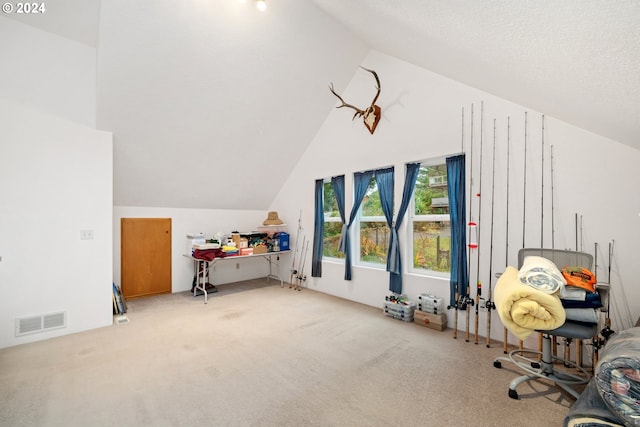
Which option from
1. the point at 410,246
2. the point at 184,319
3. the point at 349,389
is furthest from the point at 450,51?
the point at 184,319

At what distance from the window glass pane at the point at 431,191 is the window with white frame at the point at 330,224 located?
5.07ft

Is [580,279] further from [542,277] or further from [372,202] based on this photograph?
[372,202]

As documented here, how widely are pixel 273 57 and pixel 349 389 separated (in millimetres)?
3782

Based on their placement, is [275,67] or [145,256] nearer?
[275,67]

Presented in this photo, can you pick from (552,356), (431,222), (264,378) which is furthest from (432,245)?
(264,378)

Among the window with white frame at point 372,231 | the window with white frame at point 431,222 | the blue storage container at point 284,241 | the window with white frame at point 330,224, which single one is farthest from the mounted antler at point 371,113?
the blue storage container at point 284,241

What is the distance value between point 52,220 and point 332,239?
3843mm

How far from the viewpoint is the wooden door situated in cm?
444

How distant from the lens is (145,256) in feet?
15.1

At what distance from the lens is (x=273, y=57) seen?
139 inches

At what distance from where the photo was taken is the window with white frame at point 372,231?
429cm

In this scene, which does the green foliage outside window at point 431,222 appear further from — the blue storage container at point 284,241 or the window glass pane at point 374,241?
the blue storage container at point 284,241

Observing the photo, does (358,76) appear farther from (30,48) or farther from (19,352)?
(19,352)

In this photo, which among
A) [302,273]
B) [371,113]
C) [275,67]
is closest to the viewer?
[275,67]
